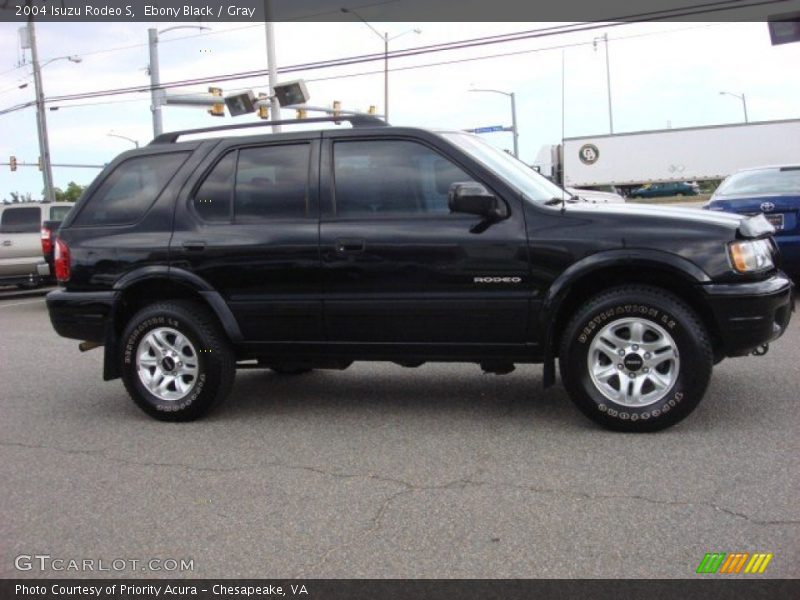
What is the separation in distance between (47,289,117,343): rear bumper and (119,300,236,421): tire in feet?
0.66

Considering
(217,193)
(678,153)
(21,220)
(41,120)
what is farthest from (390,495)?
(678,153)

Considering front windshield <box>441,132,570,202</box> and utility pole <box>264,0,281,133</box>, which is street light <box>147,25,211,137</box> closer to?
utility pole <box>264,0,281,133</box>

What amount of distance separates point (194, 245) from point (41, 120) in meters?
32.0

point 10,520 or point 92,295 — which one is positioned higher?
point 92,295

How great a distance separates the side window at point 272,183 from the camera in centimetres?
559

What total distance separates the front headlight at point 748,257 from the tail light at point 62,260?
435 centimetres

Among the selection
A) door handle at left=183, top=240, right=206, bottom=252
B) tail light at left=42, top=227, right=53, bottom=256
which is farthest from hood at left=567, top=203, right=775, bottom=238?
tail light at left=42, top=227, right=53, bottom=256

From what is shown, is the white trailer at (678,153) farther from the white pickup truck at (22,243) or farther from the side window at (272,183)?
the side window at (272,183)

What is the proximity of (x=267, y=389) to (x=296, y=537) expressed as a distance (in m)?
3.11

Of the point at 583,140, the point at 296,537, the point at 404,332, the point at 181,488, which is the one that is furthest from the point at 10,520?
the point at 583,140

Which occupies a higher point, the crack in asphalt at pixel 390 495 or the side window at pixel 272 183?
the side window at pixel 272 183

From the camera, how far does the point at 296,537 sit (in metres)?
3.77

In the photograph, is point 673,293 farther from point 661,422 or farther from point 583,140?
point 583,140

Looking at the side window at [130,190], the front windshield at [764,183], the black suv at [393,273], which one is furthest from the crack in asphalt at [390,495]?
the front windshield at [764,183]
